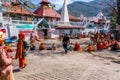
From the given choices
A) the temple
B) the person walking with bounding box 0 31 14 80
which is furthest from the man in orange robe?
the temple

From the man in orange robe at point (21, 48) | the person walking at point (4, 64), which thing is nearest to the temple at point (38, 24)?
the man in orange robe at point (21, 48)

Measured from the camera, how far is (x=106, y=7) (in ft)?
105

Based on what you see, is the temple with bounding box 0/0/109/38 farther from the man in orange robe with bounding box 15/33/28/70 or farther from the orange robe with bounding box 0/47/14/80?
the orange robe with bounding box 0/47/14/80

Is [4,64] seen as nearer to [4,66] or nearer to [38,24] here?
[4,66]

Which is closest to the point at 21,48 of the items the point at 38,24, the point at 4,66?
the point at 4,66

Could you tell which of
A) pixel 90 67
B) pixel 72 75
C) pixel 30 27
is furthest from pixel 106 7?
pixel 72 75

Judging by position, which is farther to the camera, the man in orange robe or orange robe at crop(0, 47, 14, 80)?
the man in orange robe

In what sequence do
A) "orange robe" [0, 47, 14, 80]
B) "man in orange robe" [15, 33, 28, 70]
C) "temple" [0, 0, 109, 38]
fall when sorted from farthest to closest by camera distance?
1. "temple" [0, 0, 109, 38]
2. "man in orange robe" [15, 33, 28, 70]
3. "orange robe" [0, 47, 14, 80]

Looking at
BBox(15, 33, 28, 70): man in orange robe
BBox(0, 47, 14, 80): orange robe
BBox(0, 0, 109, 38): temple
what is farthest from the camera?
BBox(0, 0, 109, 38): temple

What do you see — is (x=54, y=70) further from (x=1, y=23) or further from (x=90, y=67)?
(x=1, y=23)

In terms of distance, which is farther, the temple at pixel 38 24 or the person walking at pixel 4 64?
the temple at pixel 38 24

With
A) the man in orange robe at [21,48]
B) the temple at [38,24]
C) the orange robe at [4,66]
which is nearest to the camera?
the orange robe at [4,66]

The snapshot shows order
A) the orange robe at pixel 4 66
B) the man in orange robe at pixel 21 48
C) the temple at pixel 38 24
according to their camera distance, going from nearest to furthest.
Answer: the orange robe at pixel 4 66 < the man in orange robe at pixel 21 48 < the temple at pixel 38 24

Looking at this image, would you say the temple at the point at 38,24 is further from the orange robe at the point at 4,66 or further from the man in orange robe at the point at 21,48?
the orange robe at the point at 4,66
